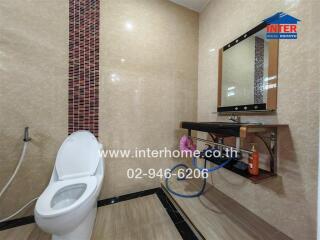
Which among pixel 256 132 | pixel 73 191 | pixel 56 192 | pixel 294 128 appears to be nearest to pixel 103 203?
pixel 73 191

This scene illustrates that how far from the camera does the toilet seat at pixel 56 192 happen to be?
0.82 meters

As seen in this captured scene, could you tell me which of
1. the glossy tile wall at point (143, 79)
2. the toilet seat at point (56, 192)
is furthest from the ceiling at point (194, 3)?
the toilet seat at point (56, 192)

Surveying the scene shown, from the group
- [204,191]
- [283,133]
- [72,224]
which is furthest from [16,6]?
[204,191]

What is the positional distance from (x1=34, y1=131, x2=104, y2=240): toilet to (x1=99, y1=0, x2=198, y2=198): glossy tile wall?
216 mm

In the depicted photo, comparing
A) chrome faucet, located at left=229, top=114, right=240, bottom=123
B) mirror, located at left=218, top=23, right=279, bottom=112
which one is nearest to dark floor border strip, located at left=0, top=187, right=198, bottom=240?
chrome faucet, located at left=229, top=114, right=240, bottom=123

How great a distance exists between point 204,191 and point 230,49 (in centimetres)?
152

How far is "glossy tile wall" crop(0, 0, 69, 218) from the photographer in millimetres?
1171

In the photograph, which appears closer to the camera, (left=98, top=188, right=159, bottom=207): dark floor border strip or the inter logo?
the inter logo

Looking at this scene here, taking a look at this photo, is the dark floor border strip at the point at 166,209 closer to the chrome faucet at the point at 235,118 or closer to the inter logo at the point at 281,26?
the chrome faucet at the point at 235,118

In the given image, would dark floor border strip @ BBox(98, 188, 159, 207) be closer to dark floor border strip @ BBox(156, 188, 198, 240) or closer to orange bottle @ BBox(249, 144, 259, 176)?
dark floor border strip @ BBox(156, 188, 198, 240)

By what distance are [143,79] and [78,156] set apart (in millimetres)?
1025

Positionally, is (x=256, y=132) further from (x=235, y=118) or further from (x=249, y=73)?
(x=249, y=73)

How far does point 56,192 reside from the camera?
1.06 m

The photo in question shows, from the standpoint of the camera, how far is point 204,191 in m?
1.54
